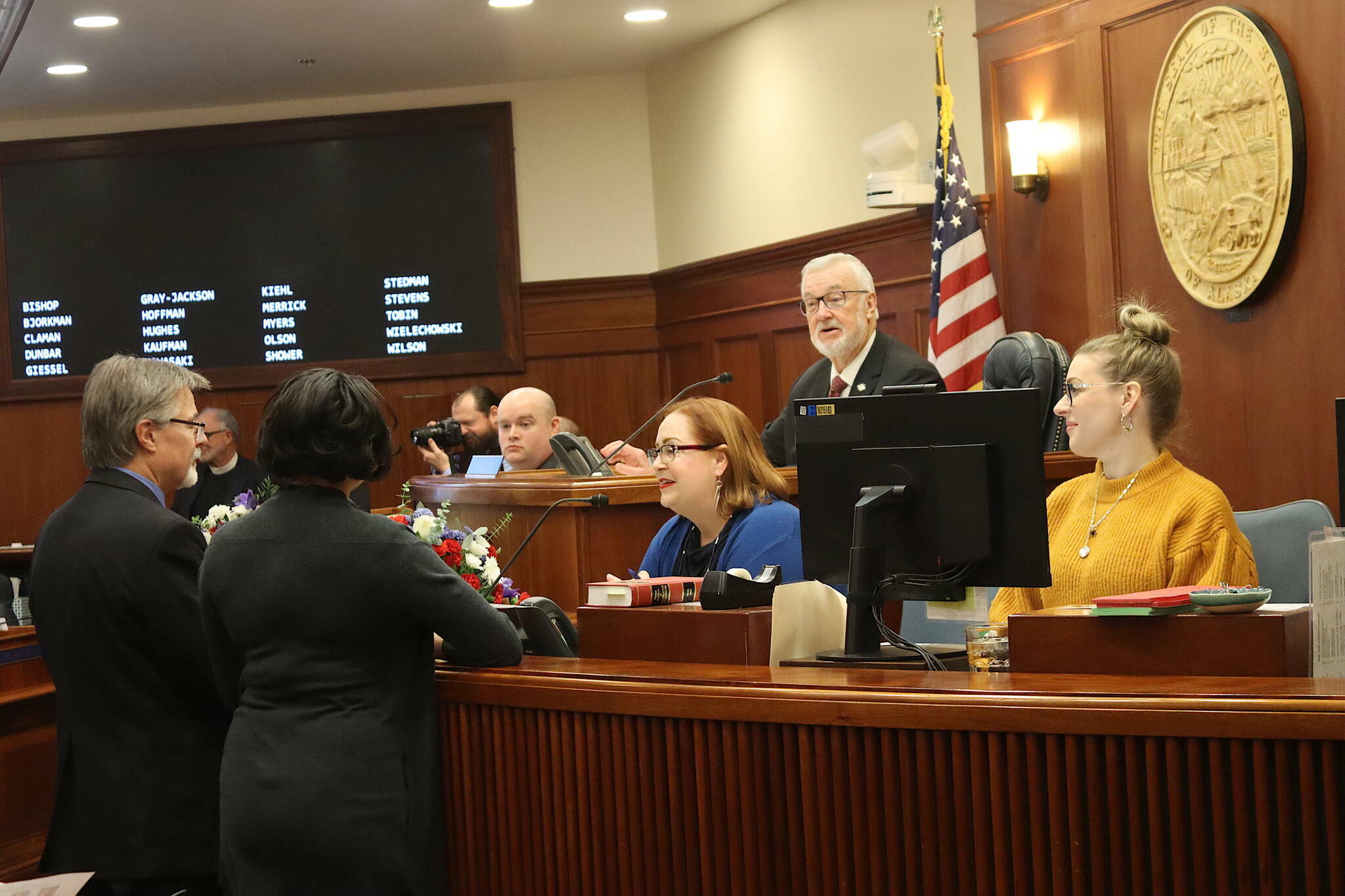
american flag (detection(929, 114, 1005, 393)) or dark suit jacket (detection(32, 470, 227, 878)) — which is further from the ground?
american flag (detection(929, 114, 1005, 393))

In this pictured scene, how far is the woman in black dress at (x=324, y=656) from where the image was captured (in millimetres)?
2037

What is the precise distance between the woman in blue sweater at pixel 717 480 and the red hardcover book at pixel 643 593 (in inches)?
31.0

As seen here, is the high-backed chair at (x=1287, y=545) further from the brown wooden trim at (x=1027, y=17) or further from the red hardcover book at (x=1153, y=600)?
the brown wooden trim at (x=1027, y=17)

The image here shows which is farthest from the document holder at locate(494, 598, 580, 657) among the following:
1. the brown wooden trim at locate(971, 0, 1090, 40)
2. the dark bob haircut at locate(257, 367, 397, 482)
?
the brown wooden trim at locate(971, 0, 1090, 40)

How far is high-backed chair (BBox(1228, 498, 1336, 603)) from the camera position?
2.83 m

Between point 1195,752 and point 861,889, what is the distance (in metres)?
0.48

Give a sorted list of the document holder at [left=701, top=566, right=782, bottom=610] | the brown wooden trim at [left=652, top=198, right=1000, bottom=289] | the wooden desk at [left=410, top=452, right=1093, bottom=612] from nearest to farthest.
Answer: the document holder at [left=701, top=566, right=782, bottom=610]
the wooden desk at [left=410, top=452, right=1093, bottom=612]
the brown wooden trim at [left=652, top=198, right=1000, bottom=289]

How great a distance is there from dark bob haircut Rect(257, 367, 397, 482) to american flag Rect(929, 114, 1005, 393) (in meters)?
4.03

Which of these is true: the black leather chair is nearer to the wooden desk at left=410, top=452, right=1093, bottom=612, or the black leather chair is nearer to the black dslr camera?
the wooden desk at left=410, top=452, right=1093, bottom=612

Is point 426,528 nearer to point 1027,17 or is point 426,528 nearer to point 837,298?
point 837,298

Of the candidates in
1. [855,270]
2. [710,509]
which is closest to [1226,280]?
[855,270]

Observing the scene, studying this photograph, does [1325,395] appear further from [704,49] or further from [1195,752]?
[704,49]

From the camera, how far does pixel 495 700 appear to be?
2195 millimetres

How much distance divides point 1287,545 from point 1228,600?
3.65 ft
